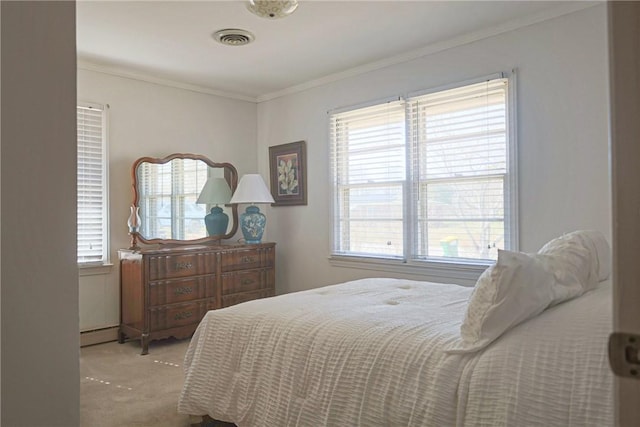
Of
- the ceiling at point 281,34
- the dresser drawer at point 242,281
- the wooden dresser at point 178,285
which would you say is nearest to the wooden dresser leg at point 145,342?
the wooden dresser at point 178,285

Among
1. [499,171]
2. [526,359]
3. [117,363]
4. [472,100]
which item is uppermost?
[472,100]

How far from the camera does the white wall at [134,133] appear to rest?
163 inches

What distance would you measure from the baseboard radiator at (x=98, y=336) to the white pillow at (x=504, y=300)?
3.57 meters

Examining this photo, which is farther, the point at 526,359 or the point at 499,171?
the point at 499,171

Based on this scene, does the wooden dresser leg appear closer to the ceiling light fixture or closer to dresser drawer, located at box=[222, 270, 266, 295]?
dresser drawer, located at box=[222, 270, 266, 295]

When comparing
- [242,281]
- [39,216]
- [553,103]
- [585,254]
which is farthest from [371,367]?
[242,281]

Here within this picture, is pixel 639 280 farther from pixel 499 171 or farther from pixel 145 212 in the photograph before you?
pixel 145 212

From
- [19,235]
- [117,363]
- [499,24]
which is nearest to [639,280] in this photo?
[19,235]

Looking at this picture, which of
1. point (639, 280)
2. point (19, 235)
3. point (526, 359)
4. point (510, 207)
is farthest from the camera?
point (510, 207)

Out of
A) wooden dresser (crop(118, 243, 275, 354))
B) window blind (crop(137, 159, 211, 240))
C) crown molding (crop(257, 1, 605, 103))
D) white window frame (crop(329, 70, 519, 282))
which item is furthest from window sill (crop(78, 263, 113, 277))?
crown molding (crop(257, 1, 605, 103))

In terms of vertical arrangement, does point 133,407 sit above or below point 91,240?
below

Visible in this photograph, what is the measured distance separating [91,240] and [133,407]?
6.40 ft

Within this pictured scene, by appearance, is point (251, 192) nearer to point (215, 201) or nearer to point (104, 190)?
point (215, 201)

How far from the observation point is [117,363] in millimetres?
3561
